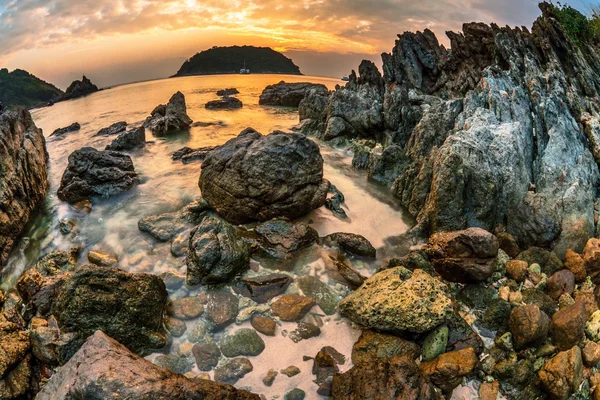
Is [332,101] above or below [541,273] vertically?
above

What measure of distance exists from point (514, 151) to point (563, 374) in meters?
8.27

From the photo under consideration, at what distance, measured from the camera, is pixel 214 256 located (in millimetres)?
9375

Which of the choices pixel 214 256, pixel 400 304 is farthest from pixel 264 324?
pixel 400 304

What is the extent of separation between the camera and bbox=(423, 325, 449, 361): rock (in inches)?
274

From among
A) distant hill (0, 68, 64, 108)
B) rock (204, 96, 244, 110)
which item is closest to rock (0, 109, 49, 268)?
rock (204, 96, 244, 110)

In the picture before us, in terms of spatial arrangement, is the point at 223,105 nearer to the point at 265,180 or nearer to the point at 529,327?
the point at 265,180

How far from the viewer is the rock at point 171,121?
28625 millimetres

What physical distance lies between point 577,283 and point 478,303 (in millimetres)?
2825

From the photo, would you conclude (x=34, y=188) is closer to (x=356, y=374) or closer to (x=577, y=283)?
(x=356, y=374)

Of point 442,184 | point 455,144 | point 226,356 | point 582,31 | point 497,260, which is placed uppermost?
point 582,31

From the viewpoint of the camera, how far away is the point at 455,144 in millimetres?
12008

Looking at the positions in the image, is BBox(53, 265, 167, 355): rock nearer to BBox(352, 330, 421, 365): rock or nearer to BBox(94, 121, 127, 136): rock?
BBox(352, 330, 421, 365): rock

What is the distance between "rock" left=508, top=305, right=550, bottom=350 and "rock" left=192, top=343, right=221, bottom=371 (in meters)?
6.41

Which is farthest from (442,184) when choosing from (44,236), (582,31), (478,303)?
(582,31)
